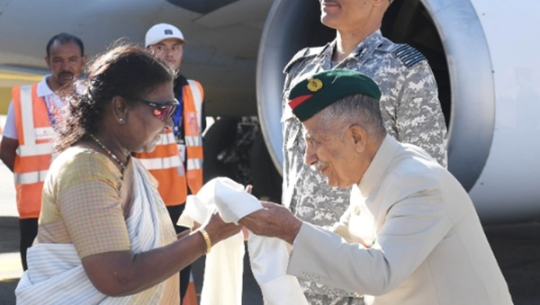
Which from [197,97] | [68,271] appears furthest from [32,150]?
[68,271]

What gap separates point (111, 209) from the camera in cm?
225

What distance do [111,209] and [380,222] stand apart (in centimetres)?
57

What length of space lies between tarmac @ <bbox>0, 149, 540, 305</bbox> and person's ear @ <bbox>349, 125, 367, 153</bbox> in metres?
3.41

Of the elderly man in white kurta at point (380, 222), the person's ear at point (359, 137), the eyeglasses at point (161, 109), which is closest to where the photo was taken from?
the elderly man in white kurta at point (380, 222)

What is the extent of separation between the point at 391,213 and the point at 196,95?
2.86 m

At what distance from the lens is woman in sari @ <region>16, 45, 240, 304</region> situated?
7.34 feet

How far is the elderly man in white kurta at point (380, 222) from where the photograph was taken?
2023 millimetres

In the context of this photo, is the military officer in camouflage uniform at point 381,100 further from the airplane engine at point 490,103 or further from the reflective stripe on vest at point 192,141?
the reflective stripe on vest at point 192,141

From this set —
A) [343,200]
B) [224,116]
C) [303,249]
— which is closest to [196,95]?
[343,200]

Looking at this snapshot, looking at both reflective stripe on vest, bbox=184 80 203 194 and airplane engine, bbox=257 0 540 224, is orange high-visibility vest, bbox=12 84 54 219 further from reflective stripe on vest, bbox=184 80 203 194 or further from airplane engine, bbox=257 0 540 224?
airplane engine, bbox=257 0 540 224

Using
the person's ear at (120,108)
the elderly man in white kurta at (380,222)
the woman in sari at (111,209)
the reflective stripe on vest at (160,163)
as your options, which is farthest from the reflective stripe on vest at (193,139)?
the elderly man in white kurta at (380,222)

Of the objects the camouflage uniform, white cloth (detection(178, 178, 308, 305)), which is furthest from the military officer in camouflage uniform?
white cloth (detection(178, 178, 308, 305))

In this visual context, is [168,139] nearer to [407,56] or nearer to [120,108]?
[407,56]

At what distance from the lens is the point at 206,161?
846 cm
